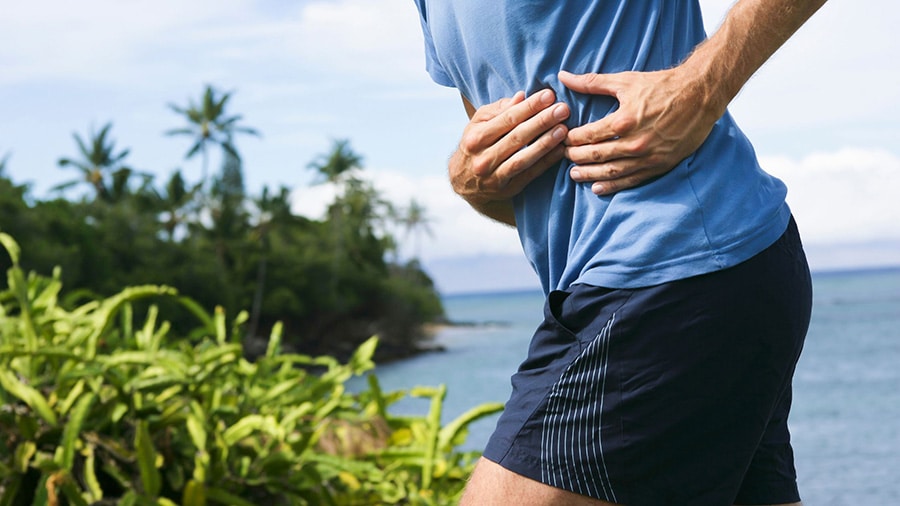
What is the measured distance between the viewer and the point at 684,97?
1319mm

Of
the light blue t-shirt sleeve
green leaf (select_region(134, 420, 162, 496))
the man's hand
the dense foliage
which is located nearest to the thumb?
the man's hand

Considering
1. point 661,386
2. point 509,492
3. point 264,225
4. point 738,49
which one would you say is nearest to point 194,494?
point 509,492

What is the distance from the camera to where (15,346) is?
224cm

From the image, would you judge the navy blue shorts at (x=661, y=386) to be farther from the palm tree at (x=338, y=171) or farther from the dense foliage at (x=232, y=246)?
the palm tree at (x=338, y=171)

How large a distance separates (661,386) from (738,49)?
48 cm

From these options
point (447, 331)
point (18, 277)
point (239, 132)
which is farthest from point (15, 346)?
point (447, 331)

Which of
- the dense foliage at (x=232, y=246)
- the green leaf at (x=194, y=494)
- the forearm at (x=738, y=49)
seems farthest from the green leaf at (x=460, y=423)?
the dense foliage at (x=232, y=246)

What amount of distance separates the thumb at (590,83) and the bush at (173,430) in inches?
47.1

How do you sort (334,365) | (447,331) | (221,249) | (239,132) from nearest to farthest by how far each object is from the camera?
(334,365)
(221,249)
(239,132)
(447,331)

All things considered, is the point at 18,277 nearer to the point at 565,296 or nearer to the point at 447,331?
the point at 565,296

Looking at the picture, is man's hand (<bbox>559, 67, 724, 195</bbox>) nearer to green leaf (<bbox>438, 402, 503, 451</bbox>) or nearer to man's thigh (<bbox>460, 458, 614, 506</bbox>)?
man's thigh (<bbox>460, 458, 614, 506</bbox>)

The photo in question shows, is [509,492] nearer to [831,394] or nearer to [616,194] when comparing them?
[616,194]

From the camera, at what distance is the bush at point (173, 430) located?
6.80 ft

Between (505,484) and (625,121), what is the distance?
54 centimetres
